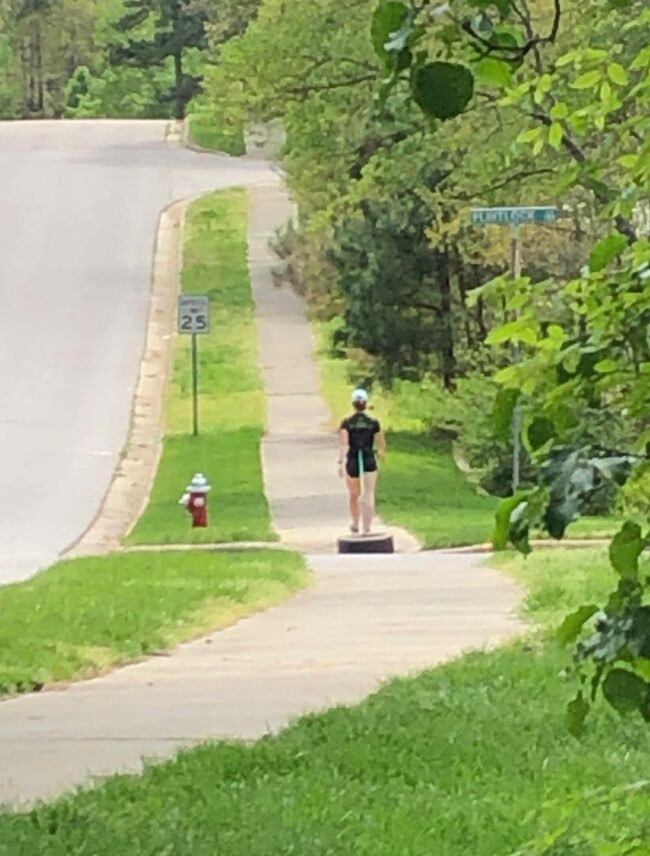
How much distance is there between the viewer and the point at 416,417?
35.1 metres

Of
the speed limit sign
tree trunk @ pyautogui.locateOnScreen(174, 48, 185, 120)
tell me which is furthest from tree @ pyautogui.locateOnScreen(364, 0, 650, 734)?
tree trunk @ pyautogui.locateOnScreen(174, 48, 185, 120)

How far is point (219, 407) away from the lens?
36062mm

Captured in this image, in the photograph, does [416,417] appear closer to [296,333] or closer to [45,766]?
[296,333]

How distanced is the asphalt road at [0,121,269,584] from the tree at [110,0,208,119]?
162 inches

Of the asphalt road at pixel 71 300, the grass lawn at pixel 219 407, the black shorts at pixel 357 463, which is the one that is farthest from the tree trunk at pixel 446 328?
the black shorts at pixel 357 463

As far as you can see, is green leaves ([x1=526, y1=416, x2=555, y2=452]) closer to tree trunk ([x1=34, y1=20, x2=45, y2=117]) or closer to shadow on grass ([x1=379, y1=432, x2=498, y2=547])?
shadow on grass ([x1=379, y1=432, x2=498, y2=547])

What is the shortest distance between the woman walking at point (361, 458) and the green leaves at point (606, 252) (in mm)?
19338

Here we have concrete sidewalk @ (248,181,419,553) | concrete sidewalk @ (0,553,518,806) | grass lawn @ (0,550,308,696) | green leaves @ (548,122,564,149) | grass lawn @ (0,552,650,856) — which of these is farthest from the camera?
concrete sidewalk @ (248,181,419,553)

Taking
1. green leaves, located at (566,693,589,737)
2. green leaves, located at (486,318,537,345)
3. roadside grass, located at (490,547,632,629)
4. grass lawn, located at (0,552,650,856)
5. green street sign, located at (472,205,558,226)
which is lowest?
roadside grass, located at (490,547,632,629)

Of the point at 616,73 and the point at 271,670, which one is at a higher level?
the point at 616,73

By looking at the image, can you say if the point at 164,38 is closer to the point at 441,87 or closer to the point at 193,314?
the point at 193,314

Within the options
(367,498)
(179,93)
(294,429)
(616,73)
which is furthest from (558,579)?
(179,93)

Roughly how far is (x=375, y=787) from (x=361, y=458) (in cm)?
1547

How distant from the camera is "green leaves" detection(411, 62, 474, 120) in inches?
103
